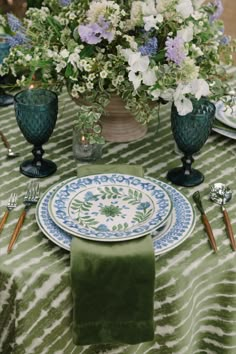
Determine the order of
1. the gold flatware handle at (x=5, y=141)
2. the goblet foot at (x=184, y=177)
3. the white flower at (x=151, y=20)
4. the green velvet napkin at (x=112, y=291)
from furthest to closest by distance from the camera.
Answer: the gold flatware handle at (x=5, y=141), the goblet foot at (x=184, y=177), the white flower at (x=151, y=20), the green velvet napkin at (x=112, y=291)

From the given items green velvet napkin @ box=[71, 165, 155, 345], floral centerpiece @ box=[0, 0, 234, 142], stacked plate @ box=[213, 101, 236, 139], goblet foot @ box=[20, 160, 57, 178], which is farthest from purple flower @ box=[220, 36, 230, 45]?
green velvet napkin @ box=[71, 165, 155, 345]

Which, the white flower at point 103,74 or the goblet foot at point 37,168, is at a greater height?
the white flower at point 103,74

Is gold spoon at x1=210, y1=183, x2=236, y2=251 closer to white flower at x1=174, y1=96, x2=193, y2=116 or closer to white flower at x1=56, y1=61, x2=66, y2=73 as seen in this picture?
white flower at x1=174, y1=96, x2=193, y2=116

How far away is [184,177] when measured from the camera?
1.42 meters

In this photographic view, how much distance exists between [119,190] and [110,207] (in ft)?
0.21

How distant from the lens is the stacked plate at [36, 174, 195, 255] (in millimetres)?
1154

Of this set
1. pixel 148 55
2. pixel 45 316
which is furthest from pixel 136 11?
pixel 45 316

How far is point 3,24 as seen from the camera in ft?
5.92

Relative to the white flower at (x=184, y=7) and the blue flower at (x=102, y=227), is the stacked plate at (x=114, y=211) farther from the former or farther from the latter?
the white flower at (x=184, y=7)

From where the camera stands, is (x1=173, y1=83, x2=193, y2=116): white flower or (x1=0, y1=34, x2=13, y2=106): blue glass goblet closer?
(x1=173, y1=83, x2=193, y2=116): white flower

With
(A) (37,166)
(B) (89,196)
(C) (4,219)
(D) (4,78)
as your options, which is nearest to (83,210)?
(B) (89,196)

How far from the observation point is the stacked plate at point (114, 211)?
115 cm

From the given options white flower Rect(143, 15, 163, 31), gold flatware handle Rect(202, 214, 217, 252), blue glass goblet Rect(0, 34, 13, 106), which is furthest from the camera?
blue glass goblet Rect(0, 34, 13, 106)

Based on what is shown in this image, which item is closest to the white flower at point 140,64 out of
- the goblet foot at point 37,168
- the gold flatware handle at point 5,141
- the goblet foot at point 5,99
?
the goblet foot at point 37,168
